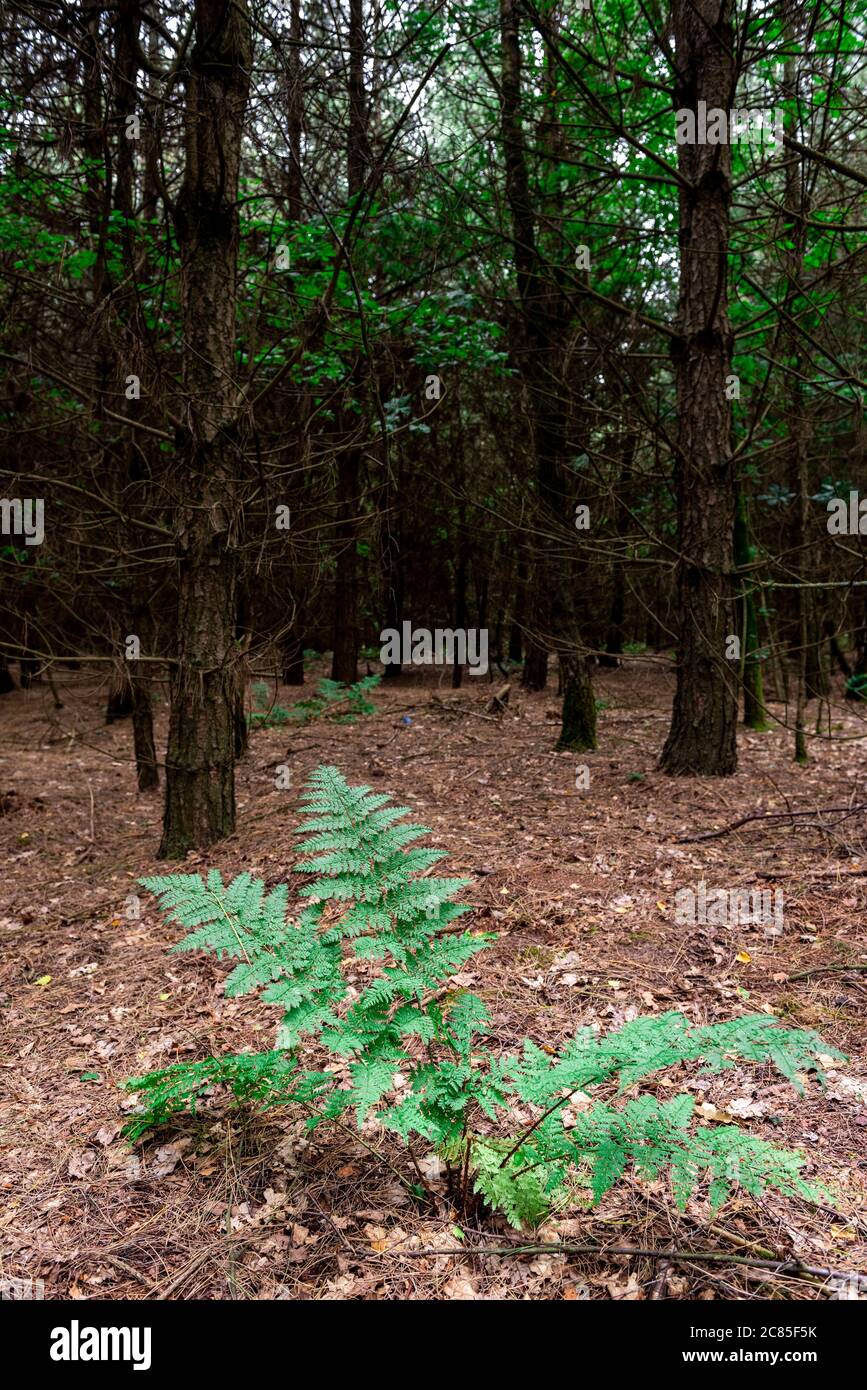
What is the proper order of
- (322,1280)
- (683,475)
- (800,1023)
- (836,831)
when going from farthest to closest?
(683,475) → (836,831) → (800,1023) → (322,1280)

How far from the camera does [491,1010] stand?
342cm

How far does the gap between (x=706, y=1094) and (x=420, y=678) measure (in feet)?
50.4

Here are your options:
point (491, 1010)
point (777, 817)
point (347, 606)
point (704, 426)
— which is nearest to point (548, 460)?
point (704, 426)

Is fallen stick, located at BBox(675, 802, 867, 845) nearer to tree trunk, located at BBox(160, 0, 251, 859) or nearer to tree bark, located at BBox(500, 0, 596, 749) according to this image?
tree bark, located at BBox(500, 0, 596, 749)

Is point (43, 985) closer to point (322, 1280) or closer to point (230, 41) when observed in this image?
point (322, 1280)

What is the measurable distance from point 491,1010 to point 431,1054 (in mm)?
1131

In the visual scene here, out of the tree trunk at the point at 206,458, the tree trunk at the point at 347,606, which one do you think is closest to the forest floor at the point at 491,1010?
the tree trunk at the point at 206,458

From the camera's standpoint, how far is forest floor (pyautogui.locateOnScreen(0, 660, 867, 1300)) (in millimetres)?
2145

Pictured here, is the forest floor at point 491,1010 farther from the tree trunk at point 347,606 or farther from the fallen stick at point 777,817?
the tree trunk at point 347,606

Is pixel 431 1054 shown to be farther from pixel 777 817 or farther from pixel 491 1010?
pixel 777 817

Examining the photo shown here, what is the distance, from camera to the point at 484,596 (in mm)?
17109

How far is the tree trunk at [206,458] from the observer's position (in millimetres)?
5445

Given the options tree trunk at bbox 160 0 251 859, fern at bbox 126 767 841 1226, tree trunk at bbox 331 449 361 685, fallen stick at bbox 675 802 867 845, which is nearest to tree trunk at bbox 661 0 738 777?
fallen stick at bbox 675 802 867 845
